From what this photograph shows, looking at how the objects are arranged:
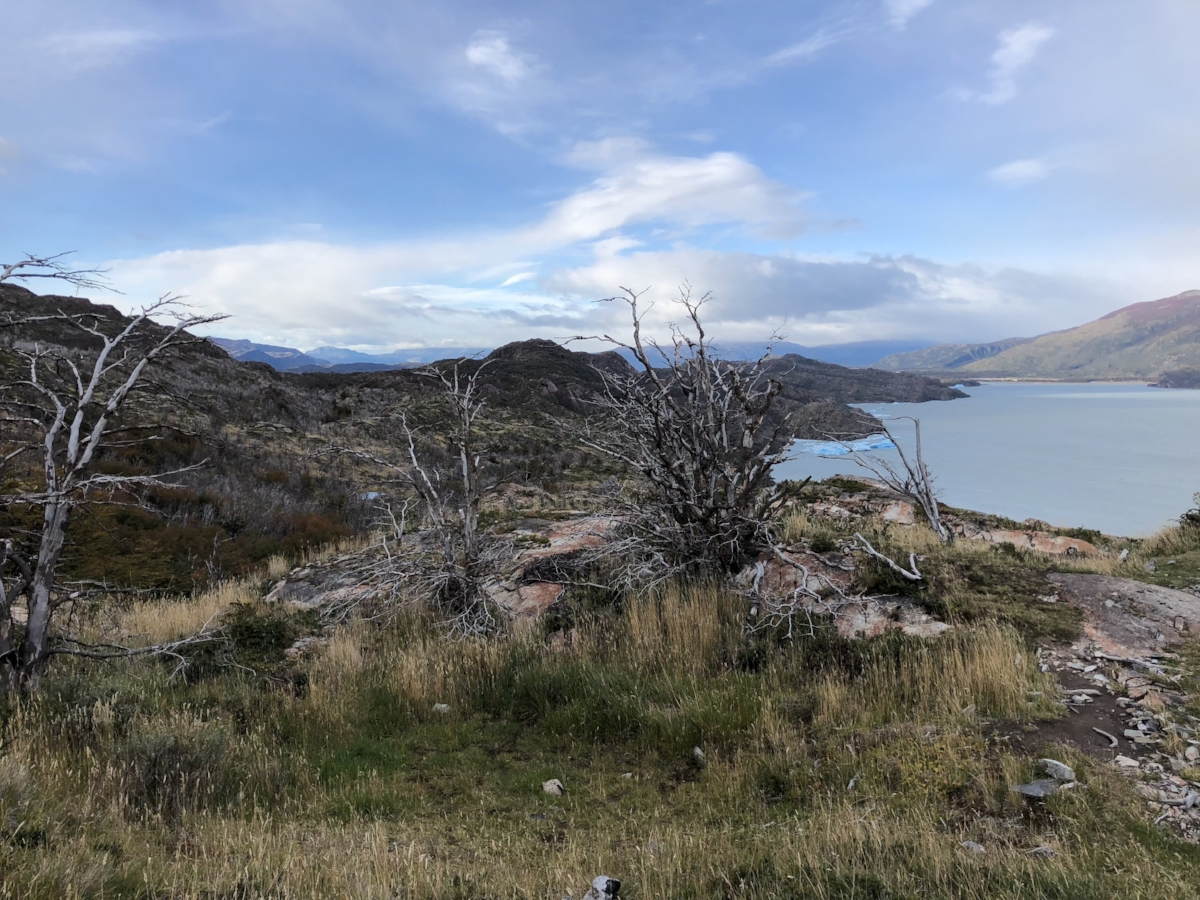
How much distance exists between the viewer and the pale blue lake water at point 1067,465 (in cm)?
2653

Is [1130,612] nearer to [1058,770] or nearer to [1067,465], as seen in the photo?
[1058,770]

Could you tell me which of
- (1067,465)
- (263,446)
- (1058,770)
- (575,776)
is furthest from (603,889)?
(1067,465)

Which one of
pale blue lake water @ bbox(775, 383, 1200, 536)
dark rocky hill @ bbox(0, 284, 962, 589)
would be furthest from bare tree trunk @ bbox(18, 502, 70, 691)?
pale blue lake water @ bbox(775, 383, 1200, 536)

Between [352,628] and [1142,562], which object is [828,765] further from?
[1142,562]

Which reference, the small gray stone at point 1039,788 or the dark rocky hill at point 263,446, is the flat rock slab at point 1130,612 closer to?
the small gray stone at point 1039,788

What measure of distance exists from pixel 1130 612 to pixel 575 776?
5427 mm

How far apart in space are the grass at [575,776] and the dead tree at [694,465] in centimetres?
98

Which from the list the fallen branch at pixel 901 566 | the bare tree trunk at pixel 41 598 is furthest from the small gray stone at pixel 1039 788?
the bare tree trunk at pixel 41 598

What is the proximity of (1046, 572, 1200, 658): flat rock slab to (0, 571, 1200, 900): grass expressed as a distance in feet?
2.93

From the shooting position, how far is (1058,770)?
3529mm

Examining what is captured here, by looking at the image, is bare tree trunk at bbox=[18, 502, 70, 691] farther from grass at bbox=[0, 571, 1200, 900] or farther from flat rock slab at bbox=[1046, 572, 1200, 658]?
flat rock slab at bbox=[1046, 572, 1200, 658]

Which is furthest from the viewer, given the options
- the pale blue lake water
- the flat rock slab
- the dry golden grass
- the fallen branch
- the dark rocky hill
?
the pale blue lake water

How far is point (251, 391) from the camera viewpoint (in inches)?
1144

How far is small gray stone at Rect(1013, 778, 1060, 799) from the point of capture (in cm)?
338
